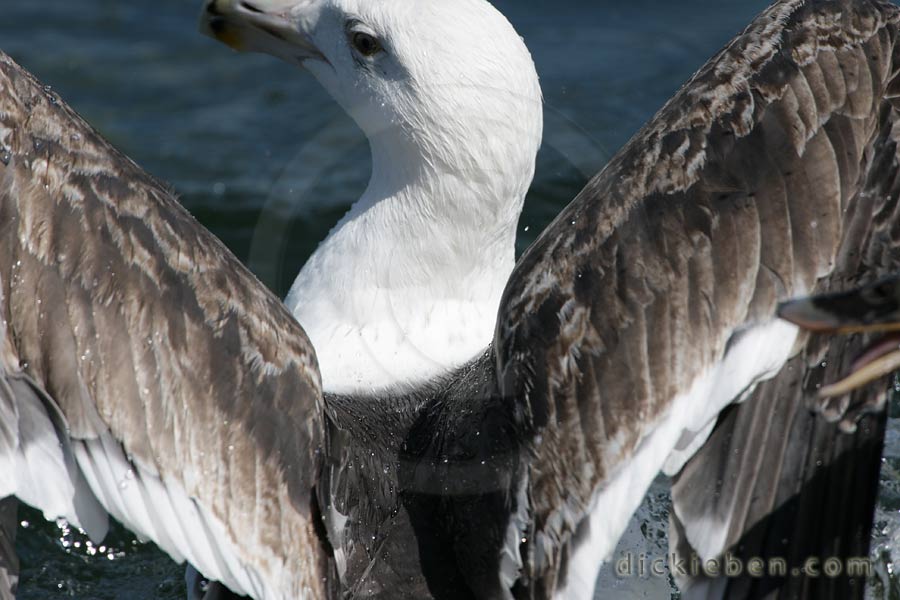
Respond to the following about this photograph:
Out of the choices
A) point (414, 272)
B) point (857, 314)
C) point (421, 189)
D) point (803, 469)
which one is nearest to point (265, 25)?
point (421, 189)

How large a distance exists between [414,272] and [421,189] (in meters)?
0.28

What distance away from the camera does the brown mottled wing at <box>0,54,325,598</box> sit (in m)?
3.55

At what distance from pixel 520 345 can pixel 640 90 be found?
527 centimetres

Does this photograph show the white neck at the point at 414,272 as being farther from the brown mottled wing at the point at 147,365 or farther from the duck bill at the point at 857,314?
the duck bill at the point at 857,314

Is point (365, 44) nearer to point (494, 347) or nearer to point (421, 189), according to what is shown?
point (421, 189)

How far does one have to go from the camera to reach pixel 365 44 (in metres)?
4.65

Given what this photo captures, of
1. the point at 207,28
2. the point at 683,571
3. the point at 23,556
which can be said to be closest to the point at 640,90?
the point at 207,28

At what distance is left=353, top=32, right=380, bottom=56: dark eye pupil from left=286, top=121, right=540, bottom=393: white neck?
0.93ft

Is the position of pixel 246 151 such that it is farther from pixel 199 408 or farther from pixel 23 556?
pixel 199 408

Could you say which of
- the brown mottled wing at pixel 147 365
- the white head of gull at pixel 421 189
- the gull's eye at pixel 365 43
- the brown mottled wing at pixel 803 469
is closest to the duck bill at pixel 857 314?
the brown mottled wing at pixel 803 469

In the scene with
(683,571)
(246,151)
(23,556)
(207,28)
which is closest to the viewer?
(683,571)

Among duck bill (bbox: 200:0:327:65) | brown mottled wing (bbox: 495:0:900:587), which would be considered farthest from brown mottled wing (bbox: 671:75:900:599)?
duck bill (bbox: 200:0:327:65)

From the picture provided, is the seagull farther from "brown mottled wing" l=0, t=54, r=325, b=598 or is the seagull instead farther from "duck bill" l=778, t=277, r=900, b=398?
"duck bill" l=778, t=277, r=900, b=398

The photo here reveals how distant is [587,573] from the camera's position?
3666 mm
